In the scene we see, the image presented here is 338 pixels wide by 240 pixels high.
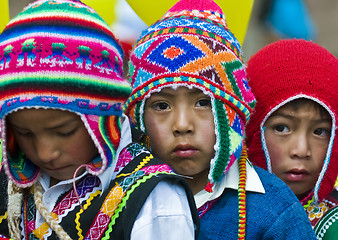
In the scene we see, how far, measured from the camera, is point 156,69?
2.02 metres

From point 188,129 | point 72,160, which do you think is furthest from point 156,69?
point 72,160

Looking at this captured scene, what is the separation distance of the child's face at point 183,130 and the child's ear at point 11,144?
0.53 meters

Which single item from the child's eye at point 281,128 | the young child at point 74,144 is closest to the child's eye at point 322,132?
the child's eye at point 281,128

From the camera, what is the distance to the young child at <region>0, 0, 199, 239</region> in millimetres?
1530

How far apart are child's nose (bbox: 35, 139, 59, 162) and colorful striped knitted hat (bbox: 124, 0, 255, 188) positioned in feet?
1.76

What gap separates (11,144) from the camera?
1688mm

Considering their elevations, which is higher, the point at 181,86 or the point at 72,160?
the point at 181,86

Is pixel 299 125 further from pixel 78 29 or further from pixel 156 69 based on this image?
pixel 78 29

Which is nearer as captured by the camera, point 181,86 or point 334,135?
point 181,86

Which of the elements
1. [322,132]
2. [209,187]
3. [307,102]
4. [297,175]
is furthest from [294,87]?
[209,187]

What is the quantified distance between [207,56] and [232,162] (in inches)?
15.5

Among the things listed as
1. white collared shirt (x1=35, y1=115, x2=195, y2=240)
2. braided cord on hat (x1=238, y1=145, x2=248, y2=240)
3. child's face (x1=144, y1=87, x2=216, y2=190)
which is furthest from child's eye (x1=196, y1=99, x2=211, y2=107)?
white collared shirt (x1=35, y1=115, x2=195, y2=240)

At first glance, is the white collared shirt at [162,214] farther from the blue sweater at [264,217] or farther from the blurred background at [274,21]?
the blurred background at [274,21]

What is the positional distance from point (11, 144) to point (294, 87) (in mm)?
1133
